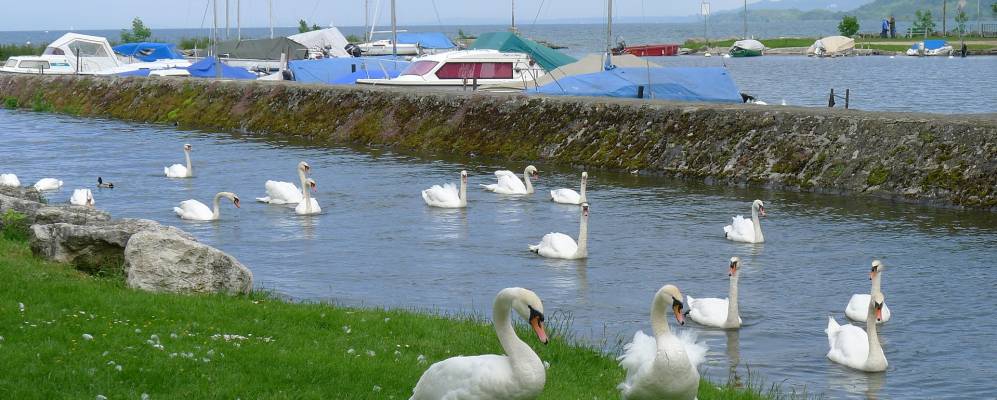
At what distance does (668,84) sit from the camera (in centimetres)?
3912

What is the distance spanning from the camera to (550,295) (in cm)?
1806

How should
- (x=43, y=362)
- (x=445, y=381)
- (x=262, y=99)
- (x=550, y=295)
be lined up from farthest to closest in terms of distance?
(x=262, y=99) < (x=550, y=295) < (x=43, y=362) < (x=445, y=381)

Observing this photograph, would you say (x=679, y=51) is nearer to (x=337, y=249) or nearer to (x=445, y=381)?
(x=337, y=249)

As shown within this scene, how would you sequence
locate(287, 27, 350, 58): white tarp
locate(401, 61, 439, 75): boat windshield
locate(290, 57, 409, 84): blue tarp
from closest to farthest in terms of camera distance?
1. locate(401, 61, 439, 75): boat windshield
2. locate(290, 57, 409, 84): blue tarp
3. locate(287, 27, 350, 58): white tarp

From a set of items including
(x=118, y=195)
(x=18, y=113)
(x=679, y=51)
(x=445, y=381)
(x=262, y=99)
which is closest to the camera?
(x=445, y=381)

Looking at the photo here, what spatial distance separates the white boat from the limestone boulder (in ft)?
115

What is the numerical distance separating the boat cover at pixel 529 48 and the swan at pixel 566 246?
2921 centimetres

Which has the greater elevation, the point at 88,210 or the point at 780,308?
the point at 88,210

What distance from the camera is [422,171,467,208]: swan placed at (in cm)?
2684

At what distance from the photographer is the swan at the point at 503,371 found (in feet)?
26.8

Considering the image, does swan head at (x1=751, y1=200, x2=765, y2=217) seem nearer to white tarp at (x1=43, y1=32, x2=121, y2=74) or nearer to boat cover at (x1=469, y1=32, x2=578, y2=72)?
boat cover at (x1=469, y1=32, x2=578, y2=72)

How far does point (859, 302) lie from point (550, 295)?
14.3 ft

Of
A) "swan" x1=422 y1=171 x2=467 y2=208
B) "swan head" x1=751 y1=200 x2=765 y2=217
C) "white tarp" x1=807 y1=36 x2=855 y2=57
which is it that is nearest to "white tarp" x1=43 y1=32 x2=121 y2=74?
"swan" x1=422 y1=171 x2=467 y2=208

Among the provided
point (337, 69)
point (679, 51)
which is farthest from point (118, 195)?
point (679, 51)
